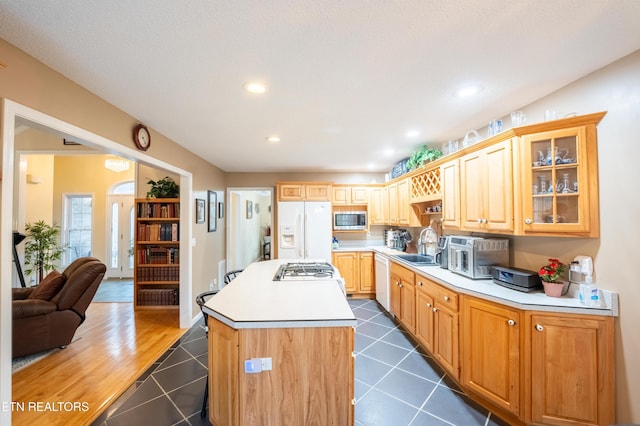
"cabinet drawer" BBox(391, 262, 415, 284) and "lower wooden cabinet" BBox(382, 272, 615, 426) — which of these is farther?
"cabinet drawer" BBox(391, 262, 415, 284)

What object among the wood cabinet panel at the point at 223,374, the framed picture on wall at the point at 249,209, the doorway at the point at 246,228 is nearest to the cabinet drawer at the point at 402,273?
the wood cabinet panel at the point at 223,374

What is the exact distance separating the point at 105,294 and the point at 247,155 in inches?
164

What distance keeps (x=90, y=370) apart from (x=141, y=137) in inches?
90.9

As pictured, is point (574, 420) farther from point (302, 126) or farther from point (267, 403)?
point (302, 126)

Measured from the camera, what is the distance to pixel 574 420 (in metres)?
1.64

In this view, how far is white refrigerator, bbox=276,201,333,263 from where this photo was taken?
15.2 feet

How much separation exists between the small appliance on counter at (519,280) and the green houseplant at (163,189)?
4533 millimetres

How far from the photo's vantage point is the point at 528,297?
183 centimetres

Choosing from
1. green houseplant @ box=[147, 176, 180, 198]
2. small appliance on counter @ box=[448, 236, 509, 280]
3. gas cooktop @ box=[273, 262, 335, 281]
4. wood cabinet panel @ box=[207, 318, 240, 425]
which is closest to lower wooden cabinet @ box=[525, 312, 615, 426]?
small appliance on counter @ box=[448, 236, 509, 280]

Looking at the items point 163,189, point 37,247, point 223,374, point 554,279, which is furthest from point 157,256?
point 554,279

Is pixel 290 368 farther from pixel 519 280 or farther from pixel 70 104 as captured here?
pixel 70 104

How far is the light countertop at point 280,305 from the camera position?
4.72 feet

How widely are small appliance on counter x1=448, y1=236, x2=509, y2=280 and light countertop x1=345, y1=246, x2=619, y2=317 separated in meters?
0.07

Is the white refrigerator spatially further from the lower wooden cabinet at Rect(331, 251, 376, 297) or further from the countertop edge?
the countertop edge
